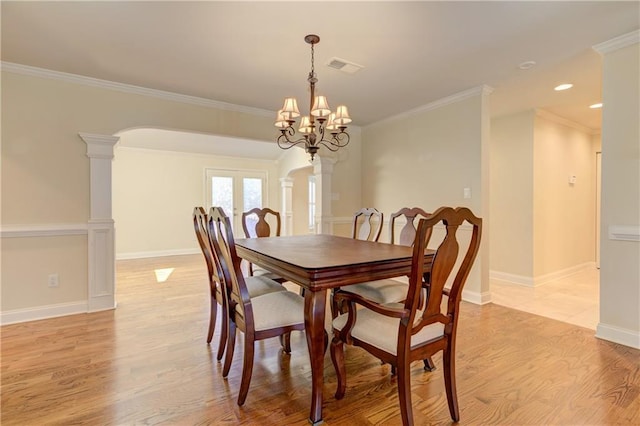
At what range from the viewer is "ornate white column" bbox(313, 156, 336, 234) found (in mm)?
4836

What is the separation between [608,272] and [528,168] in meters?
2.05

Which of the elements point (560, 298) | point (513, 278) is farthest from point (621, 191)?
point (513, 278)

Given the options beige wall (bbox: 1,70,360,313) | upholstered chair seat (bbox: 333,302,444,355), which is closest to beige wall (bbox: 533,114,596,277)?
upholstered chair seat (bbox: 333,302,444,355)

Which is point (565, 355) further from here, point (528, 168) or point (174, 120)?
point (174, 120)

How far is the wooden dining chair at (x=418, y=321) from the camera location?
139cm

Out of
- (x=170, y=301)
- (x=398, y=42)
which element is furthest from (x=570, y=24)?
(x=170, y=301)

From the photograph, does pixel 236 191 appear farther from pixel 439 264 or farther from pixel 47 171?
pixel 439 264

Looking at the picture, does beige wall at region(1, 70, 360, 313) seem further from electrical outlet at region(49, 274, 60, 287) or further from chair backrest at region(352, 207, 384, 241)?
chair backrest at region(352, 207, 384, 241)

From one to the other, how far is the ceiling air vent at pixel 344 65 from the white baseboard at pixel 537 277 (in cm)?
356

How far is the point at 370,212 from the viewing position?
3.01 metres

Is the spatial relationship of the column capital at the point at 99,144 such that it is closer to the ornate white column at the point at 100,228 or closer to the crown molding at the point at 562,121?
the ornate white column at the point at 100,228

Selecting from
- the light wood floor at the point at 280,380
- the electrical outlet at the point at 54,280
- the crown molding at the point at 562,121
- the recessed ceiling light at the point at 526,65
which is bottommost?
the light wood floor at the point at 280,380

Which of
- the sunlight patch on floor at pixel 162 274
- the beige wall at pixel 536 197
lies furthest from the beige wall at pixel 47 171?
the beige wall at pixel 536 197

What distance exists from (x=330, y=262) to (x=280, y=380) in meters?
0.87
